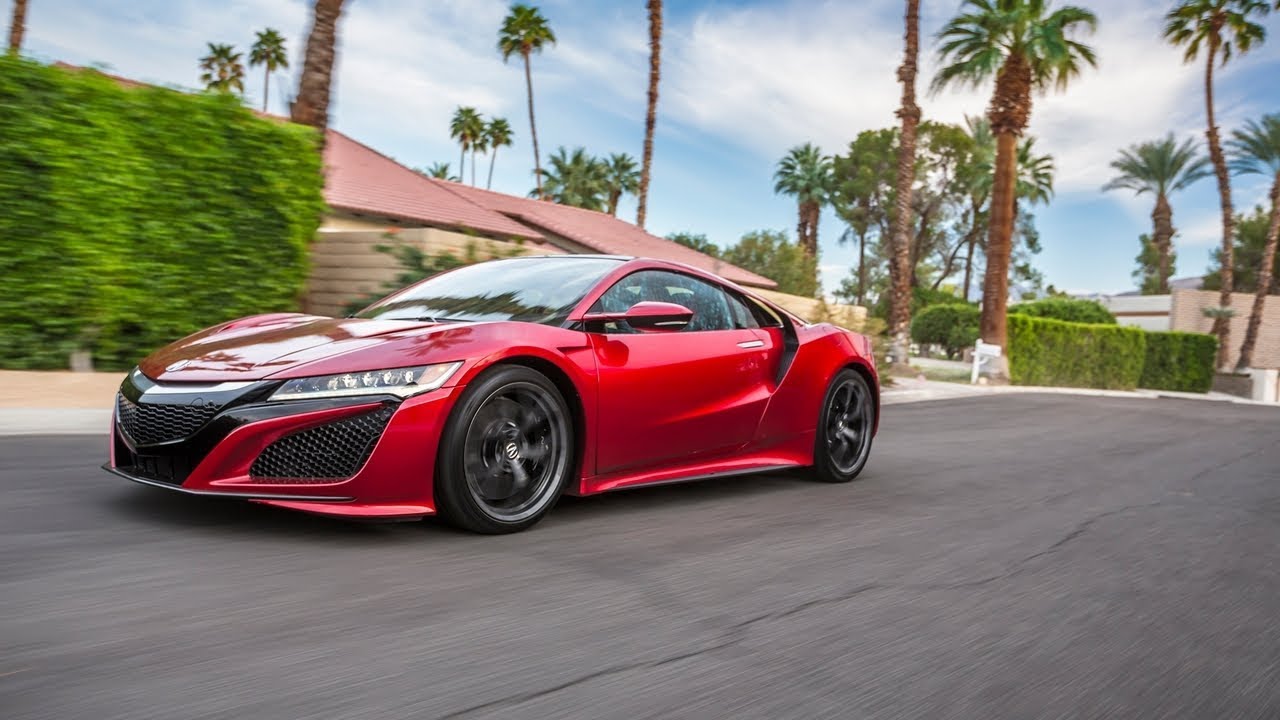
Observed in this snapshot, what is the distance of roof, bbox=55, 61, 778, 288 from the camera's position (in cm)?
1969

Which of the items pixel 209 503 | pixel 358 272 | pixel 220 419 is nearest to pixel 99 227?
pixel 358 272

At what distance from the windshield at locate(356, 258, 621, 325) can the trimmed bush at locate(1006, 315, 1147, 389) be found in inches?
939

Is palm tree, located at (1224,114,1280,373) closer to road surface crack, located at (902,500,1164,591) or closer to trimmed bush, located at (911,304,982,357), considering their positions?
trimmed bush, located at (911,304,982,357)

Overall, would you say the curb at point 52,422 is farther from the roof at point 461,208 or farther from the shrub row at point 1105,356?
the shrub row at point 1105,356

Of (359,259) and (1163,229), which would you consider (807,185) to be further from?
(359,259)

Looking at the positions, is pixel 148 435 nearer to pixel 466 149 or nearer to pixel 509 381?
pixel 509 381

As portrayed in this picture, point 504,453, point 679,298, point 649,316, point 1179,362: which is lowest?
point 504,453

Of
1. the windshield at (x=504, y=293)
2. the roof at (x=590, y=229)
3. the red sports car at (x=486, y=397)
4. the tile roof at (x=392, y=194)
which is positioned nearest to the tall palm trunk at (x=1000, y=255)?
the roof at (x=590, y=229)

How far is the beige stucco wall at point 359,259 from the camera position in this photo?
11.9 metres

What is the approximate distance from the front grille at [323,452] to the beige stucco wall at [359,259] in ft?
26.4

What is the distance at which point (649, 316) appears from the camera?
466 cm

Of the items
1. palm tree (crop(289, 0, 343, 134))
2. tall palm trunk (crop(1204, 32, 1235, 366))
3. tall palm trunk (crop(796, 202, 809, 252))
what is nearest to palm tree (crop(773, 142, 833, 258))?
tall palm trunk (crop(796, 202, 809, 252))

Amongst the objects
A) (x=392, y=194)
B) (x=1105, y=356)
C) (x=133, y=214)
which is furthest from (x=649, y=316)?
(x=1105, y=356)

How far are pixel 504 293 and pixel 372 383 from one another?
1.30 metres
